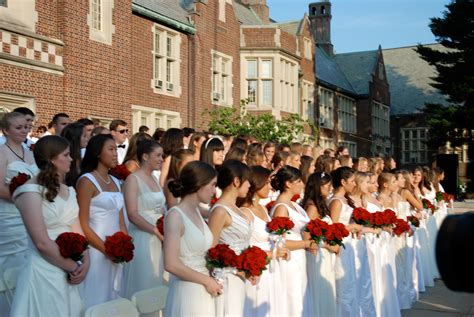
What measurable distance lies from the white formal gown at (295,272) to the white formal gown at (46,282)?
253 cm

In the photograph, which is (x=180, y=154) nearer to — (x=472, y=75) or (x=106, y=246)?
(x=106, y=246)

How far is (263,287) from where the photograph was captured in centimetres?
618

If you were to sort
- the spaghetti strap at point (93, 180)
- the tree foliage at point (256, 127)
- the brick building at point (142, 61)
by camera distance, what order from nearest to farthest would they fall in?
the spaghetti strap at point (93, 180) → the brick building at point (142, 61) → the tree foliage at point (256, 127)

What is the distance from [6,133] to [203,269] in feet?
8.56

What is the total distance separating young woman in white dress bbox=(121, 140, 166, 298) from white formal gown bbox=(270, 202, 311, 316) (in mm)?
1243

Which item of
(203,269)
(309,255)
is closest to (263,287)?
(309,255)

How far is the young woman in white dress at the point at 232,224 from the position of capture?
16.6 feet

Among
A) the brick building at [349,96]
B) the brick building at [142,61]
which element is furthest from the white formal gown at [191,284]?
the brick building at [349,96]

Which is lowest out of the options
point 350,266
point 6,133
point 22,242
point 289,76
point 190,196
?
point 350,266

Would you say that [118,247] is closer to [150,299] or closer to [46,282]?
[150,299]

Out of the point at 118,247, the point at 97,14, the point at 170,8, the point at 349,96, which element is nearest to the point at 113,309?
the point at 118,247

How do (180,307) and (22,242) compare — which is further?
(22,242)

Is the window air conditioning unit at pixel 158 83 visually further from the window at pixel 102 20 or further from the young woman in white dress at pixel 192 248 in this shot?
the young woman in white dress at pixel 192 248

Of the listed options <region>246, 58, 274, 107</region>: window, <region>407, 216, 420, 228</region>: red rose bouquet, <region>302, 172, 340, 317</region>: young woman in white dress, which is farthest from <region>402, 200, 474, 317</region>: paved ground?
<region>246, 58, 274, 107</region>: window
